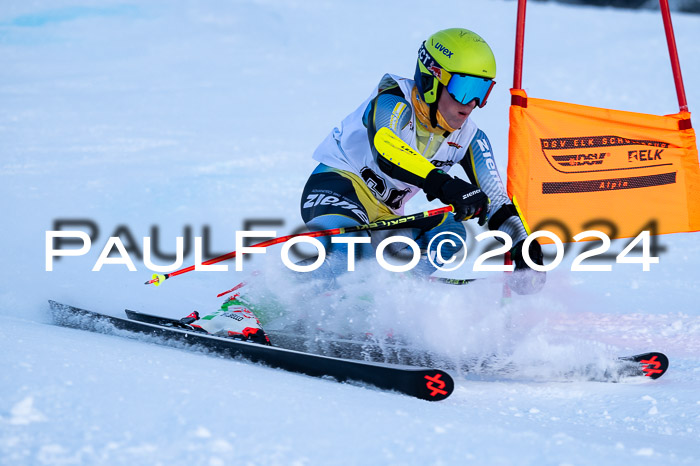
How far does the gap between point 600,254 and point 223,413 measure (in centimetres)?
373

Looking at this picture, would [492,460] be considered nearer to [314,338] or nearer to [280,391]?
[280,391]

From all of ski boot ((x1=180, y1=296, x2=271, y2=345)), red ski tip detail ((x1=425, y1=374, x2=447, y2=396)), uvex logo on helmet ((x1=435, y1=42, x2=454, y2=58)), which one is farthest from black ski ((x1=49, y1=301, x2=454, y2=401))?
uvex logo on helmet ((x1=435, y1=42, x2=454, y2=58))

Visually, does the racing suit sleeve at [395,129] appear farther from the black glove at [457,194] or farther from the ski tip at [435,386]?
the ski tip at [435,386]

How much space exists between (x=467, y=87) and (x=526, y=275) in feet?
2.75

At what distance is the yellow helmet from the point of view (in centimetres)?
298

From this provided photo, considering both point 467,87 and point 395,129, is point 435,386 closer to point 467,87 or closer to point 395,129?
point 395,129

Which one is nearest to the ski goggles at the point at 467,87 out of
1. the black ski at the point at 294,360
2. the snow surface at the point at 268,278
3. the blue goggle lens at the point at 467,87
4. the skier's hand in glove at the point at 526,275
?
the blue goggle lens at the point at 467,87

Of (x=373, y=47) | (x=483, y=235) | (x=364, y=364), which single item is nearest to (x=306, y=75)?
(x=373, y=47)

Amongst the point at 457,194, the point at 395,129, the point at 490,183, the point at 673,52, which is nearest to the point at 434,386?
the point at 457,194

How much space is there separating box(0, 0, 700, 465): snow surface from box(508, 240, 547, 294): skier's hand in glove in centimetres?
7

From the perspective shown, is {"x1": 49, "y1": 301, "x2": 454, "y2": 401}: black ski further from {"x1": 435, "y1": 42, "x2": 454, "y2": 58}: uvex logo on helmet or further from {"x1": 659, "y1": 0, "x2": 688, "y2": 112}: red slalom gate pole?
{"x1": 659, "y1": 0, "x2": 688, "y2": 112}: red slalom gate pole

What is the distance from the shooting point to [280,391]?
2.17 meters

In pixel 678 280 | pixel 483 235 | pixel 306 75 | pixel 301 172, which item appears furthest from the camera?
pixel 306 75

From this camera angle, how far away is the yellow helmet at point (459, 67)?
9.77ft
